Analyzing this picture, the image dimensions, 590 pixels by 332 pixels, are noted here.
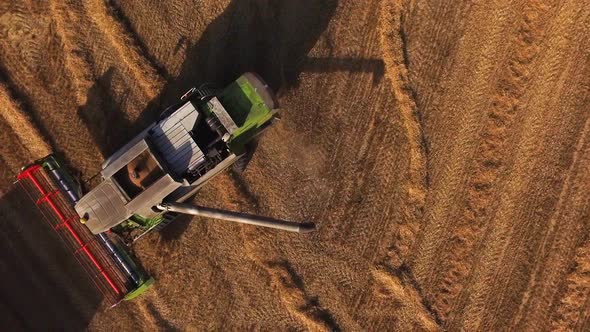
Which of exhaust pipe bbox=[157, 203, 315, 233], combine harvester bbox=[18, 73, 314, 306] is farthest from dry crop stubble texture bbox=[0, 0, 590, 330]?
combine harvester bbox=[18, 73, 314, 306]

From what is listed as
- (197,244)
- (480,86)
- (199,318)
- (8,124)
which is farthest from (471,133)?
(8,124)

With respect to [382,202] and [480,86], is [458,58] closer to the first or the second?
[480,86]

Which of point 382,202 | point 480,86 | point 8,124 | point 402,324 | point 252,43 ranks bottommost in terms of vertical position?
point 402,324

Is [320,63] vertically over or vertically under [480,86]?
over

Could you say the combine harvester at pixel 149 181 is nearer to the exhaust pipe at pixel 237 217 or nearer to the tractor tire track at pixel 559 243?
the exhaust pipe at pixel 237 217

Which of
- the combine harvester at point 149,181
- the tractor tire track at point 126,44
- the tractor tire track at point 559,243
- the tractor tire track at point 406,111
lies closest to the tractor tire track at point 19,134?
the combine harvester at point 149,181
